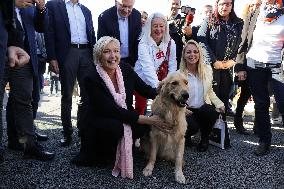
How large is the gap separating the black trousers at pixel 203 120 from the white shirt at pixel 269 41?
93cm

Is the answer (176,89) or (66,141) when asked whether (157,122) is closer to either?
(176,89)

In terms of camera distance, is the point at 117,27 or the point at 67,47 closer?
the point at 67,47

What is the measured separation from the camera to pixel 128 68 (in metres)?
4.17

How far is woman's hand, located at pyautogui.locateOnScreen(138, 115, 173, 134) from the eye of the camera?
3787mm

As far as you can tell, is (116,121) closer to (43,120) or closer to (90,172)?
(90,172)

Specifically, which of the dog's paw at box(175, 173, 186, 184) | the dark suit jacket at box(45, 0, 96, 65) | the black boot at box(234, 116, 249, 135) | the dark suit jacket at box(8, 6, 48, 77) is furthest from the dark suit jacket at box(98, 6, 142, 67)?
the black boot at box(234, 116, 249, 135)

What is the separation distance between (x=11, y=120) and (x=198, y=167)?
2.59 metres

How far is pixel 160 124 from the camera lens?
384 centimetres

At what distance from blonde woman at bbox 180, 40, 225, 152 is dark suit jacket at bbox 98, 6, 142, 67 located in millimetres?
812

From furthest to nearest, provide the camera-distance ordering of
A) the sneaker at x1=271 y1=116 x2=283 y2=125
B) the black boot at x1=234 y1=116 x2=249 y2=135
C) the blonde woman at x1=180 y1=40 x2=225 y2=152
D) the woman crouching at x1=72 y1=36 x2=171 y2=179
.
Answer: the sneaker at x1=271 y1=116 x2=283 y2=125, the black boot at x1=234 y1=116 x2=249 y2=135, the blonde woman at x1=180 y1=40 x2=225 y2=152, the woman crouching at x1=72 y1=36 x2=171 y2=179

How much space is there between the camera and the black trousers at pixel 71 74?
491cm

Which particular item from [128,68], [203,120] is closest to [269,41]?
[203,120]

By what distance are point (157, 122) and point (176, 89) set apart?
0.42m

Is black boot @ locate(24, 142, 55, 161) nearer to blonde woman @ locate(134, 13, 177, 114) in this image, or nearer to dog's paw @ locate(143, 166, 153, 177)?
dog's paw @ locate(143, 166, 153, 177)
